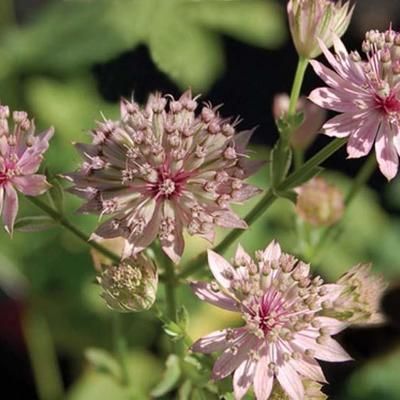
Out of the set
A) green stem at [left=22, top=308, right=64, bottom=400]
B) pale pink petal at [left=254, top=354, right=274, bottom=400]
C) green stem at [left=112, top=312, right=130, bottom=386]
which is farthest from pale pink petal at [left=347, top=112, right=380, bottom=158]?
green stem at [left=22, top=308, right=64, bottom=400]

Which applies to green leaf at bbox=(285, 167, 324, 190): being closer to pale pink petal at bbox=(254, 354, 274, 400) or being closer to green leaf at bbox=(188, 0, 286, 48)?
pale pink petal at bbox=(254, 354, 274, 400)

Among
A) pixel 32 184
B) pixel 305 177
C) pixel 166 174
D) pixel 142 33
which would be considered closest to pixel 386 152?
pixel 305 177

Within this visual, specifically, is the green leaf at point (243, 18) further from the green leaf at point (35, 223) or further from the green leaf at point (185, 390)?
the green leaf at point (185, 390)

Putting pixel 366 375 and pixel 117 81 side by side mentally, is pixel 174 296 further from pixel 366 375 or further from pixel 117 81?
pixel 366 375

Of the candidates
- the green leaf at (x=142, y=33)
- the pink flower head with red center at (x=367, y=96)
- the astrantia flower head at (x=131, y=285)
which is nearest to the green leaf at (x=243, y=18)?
the green leaf at (x=142, y=33)

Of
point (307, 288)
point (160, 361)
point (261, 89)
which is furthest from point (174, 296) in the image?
point (261, 89)
